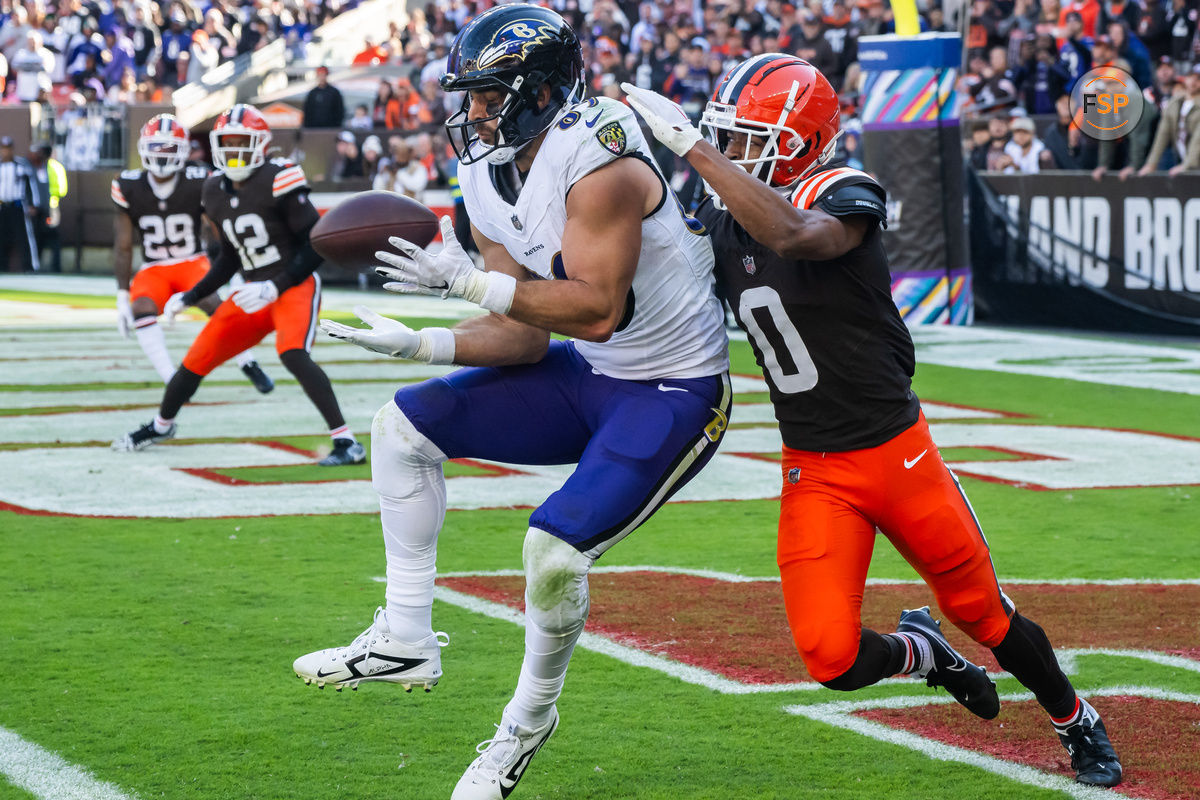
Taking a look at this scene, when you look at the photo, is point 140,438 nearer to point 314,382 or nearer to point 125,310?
point 314,382

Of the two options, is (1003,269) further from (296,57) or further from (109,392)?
(296,57)

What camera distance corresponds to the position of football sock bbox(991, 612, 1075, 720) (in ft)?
11.8

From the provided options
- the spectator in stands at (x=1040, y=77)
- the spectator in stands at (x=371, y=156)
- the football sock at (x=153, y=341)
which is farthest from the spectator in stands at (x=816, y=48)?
the football sock at (x=153, y=341)

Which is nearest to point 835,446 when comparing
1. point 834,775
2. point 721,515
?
point 834,775

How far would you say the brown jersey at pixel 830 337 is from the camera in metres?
3.58

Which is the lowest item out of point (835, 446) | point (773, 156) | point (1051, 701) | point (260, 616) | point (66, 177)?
point (66, 177)

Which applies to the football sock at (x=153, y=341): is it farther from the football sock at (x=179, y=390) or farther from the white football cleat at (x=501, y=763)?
the white football cleat at (x=501, y=763)

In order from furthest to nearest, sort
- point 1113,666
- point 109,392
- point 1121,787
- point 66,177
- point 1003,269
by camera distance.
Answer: point 66,177, point 1003,269, point 109,392, point 1113,666, point 1121,787

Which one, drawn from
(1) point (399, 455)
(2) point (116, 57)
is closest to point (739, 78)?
(1) point (399, 455)

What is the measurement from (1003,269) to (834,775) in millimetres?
12166

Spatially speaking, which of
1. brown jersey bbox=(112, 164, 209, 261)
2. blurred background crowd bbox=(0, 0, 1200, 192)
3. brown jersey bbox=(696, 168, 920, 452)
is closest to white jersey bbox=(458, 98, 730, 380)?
brown jersey bbox=(696, 168, 920, 452)

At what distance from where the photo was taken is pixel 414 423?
368 cm

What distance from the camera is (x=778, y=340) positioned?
3650 millimetres

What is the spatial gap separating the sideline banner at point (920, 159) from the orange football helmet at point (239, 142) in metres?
7.30
